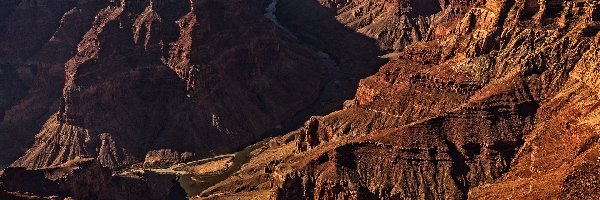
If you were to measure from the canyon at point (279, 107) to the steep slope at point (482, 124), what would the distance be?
0.74ft

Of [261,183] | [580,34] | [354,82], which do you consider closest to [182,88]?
[354,82]

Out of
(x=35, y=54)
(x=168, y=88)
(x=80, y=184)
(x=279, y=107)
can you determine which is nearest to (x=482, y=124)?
(x=80, y=184)

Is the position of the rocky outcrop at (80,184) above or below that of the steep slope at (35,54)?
below

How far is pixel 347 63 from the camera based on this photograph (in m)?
198

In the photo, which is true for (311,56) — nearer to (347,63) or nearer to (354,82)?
(347,63)

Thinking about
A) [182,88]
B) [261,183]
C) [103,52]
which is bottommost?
[261,183]

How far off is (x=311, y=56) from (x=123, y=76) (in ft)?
191

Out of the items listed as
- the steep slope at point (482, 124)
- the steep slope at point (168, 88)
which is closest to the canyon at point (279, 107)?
the steep slope at point (482, 124)

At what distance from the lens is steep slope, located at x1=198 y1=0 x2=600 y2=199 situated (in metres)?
88.8

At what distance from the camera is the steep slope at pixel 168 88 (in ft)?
512

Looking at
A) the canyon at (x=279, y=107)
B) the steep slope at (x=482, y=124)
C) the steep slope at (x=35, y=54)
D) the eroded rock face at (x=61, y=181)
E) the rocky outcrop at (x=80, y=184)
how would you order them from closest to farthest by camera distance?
the steep slope at (x=482, y=124)
the canyon at (x=279, y=107)
the rocky outcrop at (x=80, y=184)
the eroded rock face at (x=61, y=181)
the steep slope at (x=35, y=54)

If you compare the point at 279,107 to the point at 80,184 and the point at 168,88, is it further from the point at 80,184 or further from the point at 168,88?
the point at 80,184

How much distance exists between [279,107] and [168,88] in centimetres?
2670

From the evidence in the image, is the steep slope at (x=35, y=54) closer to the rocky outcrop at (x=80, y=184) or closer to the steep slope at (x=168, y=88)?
the steep slope at (x=168, y=88)
